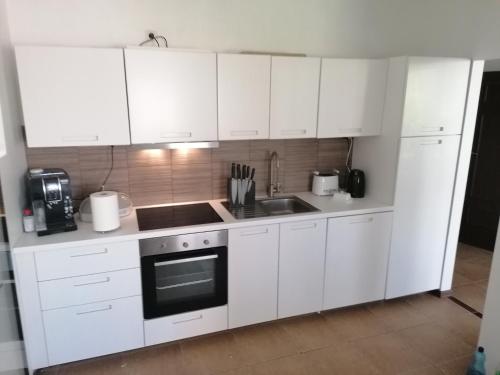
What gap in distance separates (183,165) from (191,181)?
0.14m

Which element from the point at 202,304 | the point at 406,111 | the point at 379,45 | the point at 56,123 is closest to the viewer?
the point at 56,123

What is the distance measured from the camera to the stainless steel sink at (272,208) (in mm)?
2564

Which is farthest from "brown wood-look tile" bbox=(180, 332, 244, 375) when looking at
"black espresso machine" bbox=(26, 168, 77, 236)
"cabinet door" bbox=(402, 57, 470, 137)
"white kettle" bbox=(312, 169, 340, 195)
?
"cabinet door" bbox=(402, 57, 470, 137)

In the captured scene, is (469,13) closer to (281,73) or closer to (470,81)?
(470,81)

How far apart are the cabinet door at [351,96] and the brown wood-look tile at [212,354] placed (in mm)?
1643

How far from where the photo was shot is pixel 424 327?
8.86 ft

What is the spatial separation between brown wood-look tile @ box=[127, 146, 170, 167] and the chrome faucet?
84 cm

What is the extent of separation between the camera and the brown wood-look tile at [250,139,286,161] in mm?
2889

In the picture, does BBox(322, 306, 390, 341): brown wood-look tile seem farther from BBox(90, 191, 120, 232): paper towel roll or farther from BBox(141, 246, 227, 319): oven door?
BBox(90, 191, 120, 232): paper towel roll

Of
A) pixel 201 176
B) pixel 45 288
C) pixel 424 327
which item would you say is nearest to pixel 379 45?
pixel 201 176

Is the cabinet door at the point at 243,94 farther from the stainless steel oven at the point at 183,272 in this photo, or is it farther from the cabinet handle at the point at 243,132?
the stainless steel oven at the point at 183,272

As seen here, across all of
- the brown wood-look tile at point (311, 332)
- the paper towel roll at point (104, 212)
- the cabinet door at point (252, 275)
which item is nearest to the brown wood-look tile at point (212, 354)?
the cabinet door at point (252, 275)

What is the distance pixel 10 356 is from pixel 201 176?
1608 millimetres

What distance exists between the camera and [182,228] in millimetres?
2240
